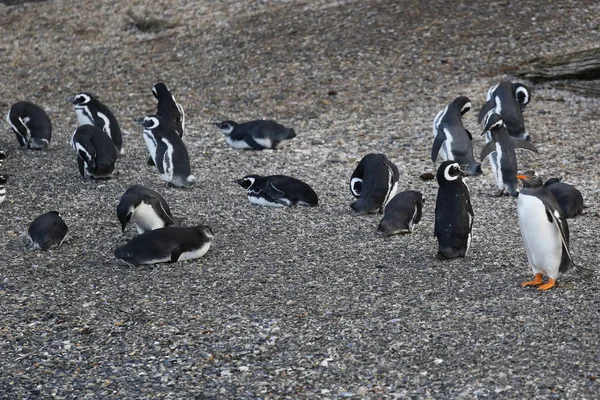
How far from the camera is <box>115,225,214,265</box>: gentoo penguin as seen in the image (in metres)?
5.95

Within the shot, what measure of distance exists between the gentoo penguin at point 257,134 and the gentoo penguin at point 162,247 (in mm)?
3241

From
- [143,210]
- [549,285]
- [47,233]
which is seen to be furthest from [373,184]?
[47,233]

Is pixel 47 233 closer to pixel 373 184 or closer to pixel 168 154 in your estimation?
pixel 168 154

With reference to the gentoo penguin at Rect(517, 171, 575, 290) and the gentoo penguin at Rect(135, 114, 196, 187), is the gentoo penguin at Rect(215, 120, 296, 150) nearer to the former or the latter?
the gentoo penguin at Rect(135, 114, 196, 187)

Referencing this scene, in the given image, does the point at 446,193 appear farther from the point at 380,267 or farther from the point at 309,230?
the point at 309,230

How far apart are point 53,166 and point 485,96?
508 centimetres

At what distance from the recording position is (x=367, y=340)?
188 inches

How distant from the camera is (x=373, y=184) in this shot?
7281 millimetres

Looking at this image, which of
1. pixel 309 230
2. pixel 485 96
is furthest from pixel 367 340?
pixel 485 96

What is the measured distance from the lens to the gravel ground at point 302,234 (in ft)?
14.8

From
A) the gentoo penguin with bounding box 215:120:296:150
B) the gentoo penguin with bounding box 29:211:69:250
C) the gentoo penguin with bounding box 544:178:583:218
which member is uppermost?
the gentoo penguin with bounding box 29:211:69:250

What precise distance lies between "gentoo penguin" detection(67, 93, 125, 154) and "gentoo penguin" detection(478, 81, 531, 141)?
379 centimetres

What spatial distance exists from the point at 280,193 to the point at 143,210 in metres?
1.25

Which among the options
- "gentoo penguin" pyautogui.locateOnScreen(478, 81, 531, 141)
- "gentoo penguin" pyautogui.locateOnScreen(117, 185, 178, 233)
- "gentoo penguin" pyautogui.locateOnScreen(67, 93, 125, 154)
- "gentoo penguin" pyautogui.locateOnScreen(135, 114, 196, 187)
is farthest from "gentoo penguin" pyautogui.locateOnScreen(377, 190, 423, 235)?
"gentoo penguin" pyautogui.locateOnScreen(67, 93, 125, 154)
